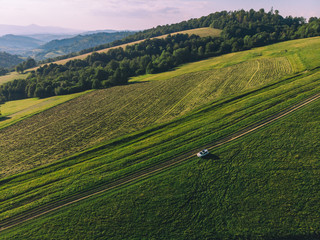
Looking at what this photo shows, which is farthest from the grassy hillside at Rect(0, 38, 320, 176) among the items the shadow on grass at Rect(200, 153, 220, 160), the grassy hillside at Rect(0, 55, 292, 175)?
the shadow on grass at Rect(200, 153, 220, 160)

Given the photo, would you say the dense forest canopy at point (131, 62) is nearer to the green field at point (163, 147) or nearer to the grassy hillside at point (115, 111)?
the grassy hillside at point (115, 111)

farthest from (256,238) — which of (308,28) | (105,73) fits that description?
(308,28)

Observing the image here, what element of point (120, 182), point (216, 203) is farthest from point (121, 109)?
point (216, 203)

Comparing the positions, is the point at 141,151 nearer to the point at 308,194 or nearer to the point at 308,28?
the point at 308,194

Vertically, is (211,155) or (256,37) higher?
(256,37)

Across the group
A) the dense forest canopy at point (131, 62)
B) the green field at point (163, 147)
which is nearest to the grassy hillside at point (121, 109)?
the green field at point (163, 147)

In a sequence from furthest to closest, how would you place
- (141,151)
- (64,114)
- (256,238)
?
(64,114)
(141,151)
(256,238)

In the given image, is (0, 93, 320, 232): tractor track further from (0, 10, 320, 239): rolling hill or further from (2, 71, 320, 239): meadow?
(2, 71, 320, 239): meadow
